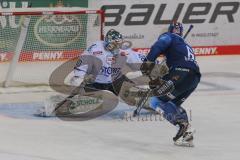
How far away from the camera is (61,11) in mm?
13023

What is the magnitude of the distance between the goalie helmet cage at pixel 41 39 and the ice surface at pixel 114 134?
104cm

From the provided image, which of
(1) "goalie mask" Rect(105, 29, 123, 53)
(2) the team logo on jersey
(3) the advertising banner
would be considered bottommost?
(2) the team logo on jersey

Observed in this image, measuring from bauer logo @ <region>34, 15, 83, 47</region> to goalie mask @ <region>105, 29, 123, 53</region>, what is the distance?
333 cm

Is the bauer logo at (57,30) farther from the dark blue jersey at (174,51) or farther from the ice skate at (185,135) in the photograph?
the ice skate at (185,135)

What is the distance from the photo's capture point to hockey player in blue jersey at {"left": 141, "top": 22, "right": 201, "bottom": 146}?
836 cm

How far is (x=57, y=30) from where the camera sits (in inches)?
559

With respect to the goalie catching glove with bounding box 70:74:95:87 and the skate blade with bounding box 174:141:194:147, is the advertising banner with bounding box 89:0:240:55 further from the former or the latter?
the skate blade with bounding box 174:141:194:147

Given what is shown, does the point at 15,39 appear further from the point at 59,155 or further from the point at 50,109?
the point at 59,155

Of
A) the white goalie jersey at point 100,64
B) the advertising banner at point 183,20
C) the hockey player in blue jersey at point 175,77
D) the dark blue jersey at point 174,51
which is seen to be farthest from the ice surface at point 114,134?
the advertising banner at point 183,20

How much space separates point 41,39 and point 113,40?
403 cm

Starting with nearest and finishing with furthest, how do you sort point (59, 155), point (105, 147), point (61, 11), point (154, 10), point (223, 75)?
point (59, 155)
point (105, 147)
point (61, 11)
point (223, 75)
point (154, 10)

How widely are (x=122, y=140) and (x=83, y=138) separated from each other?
18.6 inches

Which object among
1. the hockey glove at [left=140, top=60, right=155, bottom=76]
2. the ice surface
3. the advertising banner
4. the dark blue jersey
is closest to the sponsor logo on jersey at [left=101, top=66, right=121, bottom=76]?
the ice surface

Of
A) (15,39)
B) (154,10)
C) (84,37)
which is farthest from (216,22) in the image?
(15,39)
